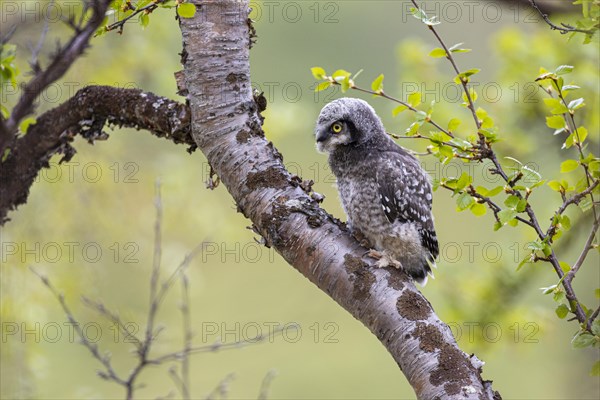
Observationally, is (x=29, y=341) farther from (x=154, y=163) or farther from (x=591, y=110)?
(x=591, y=110)

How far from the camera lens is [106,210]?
18.9ft

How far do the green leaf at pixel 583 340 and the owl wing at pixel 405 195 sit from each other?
1253 mm

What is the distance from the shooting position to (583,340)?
2.30 metres

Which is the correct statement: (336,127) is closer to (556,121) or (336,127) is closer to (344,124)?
(344,124)

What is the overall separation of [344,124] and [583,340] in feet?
5.18

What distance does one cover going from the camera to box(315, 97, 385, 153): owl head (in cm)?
341

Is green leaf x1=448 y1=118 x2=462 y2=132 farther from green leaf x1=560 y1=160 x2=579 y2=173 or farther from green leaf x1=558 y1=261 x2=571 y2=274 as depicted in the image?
green leaf x1=558 y1=261 x2=571 y2=274

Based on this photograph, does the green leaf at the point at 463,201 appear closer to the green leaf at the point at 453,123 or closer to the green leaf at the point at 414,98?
the green leaf at the point at 453,123

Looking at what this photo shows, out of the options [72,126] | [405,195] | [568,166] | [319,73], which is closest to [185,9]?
[319,73]

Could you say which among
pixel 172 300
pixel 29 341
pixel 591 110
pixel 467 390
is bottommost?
pixel 467 390

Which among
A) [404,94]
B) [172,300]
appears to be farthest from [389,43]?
[404,94]

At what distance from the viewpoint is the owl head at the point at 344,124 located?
341 centimetres

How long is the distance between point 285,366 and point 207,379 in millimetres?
2857

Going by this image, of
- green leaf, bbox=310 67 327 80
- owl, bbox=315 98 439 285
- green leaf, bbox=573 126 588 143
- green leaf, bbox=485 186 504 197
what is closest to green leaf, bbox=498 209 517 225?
green leaf, bbox=485 186 504 197
